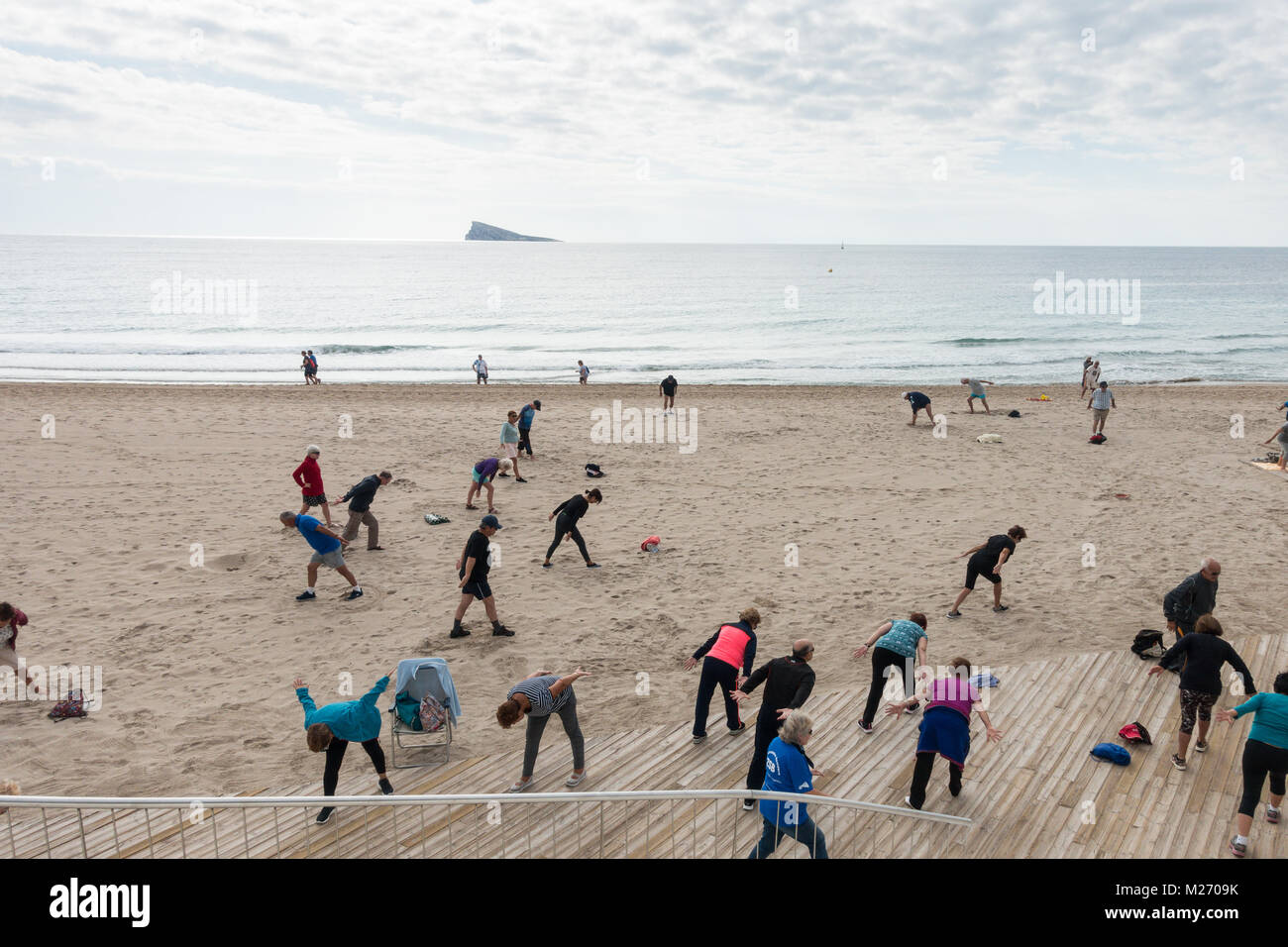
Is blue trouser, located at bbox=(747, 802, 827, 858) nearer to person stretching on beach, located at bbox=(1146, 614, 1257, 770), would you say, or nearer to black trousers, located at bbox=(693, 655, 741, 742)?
black trousers, located at bbox=(693, 655, 741, 742)

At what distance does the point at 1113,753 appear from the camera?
7148 millimetres

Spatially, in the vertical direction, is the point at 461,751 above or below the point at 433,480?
below

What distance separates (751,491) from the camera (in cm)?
1655

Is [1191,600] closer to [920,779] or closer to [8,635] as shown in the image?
[920,779]

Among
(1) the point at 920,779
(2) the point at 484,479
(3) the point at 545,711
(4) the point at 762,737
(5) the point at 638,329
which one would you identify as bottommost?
(1) the point at 920,779

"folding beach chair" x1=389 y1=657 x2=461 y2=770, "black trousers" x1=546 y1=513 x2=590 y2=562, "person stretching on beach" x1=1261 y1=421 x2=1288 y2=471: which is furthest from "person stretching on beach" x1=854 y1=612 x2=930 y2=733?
"person stretching on beach" x1=1261 y1=421 x2=1288 y2=471

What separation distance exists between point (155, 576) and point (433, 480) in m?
5.98

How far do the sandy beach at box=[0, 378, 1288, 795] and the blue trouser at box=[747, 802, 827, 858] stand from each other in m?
2.69

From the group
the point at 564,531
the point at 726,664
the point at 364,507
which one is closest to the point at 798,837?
the point at 726,664

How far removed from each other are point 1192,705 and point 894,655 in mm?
2512
